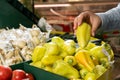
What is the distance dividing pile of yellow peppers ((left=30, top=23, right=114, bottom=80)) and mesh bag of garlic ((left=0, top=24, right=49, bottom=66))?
0.78ft

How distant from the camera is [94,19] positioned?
1791 mm

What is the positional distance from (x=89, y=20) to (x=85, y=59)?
0.37 meters

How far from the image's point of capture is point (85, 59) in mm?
1511

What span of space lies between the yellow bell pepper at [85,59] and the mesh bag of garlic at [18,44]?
1.45ft

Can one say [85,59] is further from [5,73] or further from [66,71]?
[5,73]

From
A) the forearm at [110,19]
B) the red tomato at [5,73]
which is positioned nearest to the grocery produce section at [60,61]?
the red tomato at [5,73]

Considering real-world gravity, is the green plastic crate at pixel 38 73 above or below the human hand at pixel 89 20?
below

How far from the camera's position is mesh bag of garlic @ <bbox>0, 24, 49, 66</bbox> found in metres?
1.77

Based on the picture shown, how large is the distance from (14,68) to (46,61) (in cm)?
22

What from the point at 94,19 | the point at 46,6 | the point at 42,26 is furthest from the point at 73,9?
the point at 94,19

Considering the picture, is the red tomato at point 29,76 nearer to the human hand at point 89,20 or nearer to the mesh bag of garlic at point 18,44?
the mesh bag of garlic at point 18,44

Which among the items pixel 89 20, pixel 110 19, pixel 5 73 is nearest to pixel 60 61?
pixel 5 73

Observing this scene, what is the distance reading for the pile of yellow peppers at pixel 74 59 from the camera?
1.43 meters

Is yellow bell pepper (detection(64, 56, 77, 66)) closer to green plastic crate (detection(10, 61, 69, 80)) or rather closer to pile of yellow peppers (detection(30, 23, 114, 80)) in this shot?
pile of yellow peppers (detection(30, 23, 114, 80))
